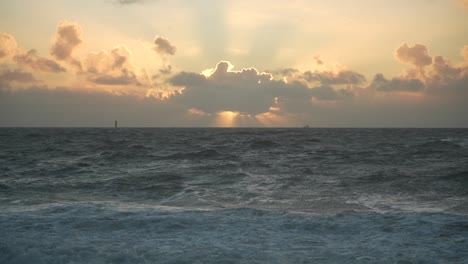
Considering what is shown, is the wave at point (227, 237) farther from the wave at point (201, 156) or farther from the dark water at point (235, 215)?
the wave at point (201, 156)

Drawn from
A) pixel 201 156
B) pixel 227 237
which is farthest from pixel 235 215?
pixel 201 156

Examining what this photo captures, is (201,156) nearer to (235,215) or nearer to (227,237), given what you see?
(235,215)

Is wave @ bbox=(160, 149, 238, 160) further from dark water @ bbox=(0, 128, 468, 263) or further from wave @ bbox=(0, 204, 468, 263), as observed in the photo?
wave @ bbox=(0, 204, 468, 263)

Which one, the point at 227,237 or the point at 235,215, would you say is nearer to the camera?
the point at 227,237

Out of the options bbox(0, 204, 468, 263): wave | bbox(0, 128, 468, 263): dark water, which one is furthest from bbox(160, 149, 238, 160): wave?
bbox(0, 204, 468, 263): wave

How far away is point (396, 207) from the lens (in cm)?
1336

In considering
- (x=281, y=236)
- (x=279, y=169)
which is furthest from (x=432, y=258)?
(x=279, y=169)

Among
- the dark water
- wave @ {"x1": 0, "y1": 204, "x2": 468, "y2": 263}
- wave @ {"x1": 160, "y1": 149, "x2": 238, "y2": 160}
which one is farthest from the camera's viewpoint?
wave @ {"x1": 160, "y1": 149, "x2": 238, "y2": 160}

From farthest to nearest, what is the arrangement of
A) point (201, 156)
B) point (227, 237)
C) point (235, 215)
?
1. point (201, 156)
2. point (235, 215)
3. point (227, 237)

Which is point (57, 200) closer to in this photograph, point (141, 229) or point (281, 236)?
point (141, 229)

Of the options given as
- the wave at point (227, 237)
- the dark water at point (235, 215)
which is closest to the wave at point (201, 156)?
the dark water at point (235, 215)

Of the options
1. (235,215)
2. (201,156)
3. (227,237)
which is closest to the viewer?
(227,237)

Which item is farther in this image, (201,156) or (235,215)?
(201,156)

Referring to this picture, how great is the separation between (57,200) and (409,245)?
12.2 meters
